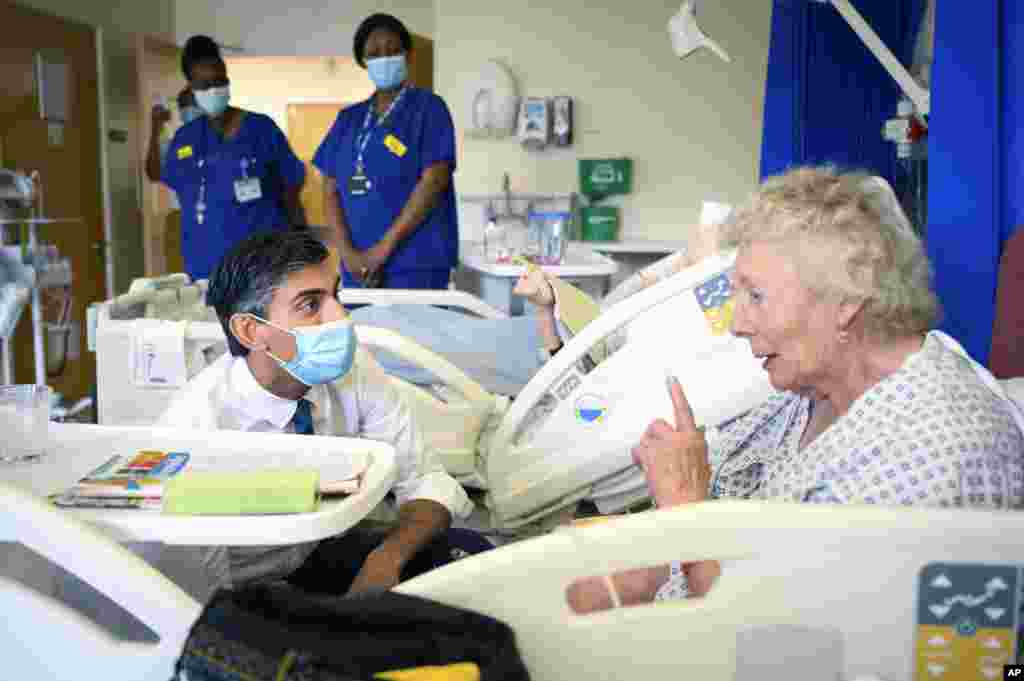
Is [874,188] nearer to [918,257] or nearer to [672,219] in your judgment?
[918,257]

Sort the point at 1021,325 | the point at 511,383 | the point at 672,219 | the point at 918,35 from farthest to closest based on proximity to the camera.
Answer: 1. the point at 672,219
2. the point at 918,35
3. the point at 511,383
4. the point at 1021,325

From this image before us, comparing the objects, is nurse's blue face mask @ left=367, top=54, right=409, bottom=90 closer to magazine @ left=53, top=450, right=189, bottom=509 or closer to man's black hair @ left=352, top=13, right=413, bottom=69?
man's black hair @ left=352, top=13, right=413, bottom=69

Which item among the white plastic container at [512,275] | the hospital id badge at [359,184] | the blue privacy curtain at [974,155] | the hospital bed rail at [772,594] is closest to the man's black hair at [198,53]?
the hospital id badge at [359,184]

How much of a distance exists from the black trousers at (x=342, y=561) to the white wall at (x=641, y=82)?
469cm

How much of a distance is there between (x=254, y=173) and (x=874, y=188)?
136 inches

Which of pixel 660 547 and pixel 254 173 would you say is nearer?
pixel 660 547

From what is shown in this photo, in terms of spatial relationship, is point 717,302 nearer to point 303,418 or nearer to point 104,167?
point 303,418

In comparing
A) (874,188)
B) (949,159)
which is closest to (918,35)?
(949,159)

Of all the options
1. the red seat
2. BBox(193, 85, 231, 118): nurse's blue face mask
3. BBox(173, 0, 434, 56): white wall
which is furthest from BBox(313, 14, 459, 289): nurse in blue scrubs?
BBox(173, 0, 434, 56): white wall

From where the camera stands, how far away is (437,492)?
1893 millimetres

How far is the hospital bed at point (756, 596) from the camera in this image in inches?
43.1

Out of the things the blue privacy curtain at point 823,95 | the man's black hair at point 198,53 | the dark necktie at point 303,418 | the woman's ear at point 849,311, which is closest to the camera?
the woman's ear at point 849,311

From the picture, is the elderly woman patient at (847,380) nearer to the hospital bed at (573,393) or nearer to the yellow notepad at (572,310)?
the hospital bed at (573,393)

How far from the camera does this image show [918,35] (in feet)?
12.4
